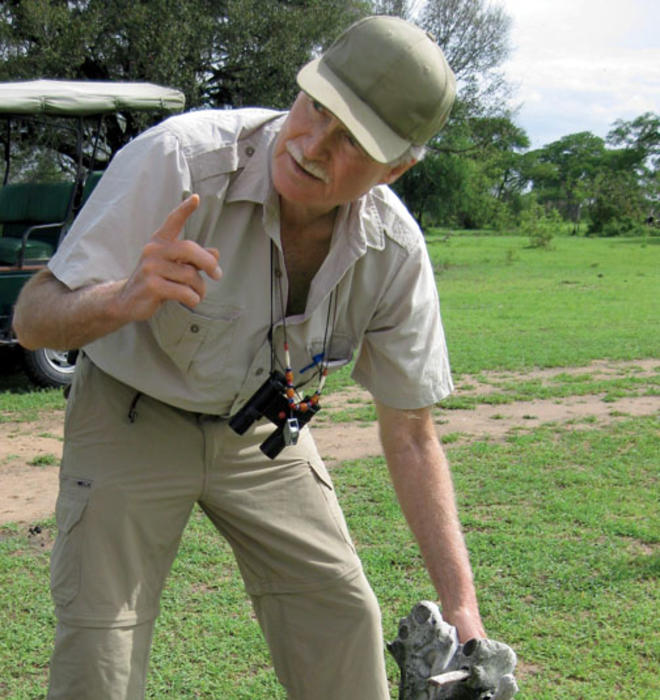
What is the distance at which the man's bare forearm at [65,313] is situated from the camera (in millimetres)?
1877

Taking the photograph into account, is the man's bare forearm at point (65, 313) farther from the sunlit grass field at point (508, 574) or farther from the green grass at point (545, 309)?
the green grass at point (545, 309)

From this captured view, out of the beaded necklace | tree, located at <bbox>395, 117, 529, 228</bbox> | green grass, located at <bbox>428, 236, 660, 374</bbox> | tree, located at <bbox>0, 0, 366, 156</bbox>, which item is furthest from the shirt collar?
tree, located at <bbox>395, 117, 529, 228</bbox>

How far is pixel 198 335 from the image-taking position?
2.28m

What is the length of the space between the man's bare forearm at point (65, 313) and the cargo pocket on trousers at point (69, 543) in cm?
41

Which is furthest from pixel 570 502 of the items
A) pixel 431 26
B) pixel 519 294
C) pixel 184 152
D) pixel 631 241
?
pixel 631 241

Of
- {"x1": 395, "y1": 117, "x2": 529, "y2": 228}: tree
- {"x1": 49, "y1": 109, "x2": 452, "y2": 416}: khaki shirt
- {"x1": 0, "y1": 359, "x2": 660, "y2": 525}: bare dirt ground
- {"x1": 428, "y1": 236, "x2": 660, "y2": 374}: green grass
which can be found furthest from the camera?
{"x1": 395, "y1": 117, "x2": 529, "y2": 228}: tree

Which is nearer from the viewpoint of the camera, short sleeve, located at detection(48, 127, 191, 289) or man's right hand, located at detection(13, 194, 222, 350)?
man's right hand, located at detection(13, 194, 222, 350)

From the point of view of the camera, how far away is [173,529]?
2.38 meters

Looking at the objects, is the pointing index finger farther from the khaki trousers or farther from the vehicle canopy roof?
the vehicle canopy roof

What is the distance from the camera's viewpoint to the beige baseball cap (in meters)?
2.13

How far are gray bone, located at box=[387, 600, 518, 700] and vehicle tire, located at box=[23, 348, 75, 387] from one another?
19.5ft

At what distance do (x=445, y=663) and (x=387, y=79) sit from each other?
51.1 inches

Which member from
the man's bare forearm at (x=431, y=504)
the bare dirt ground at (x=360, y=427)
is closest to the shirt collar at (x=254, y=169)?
the man's bare forearm at (x=431, y=504)

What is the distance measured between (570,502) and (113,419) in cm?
351
